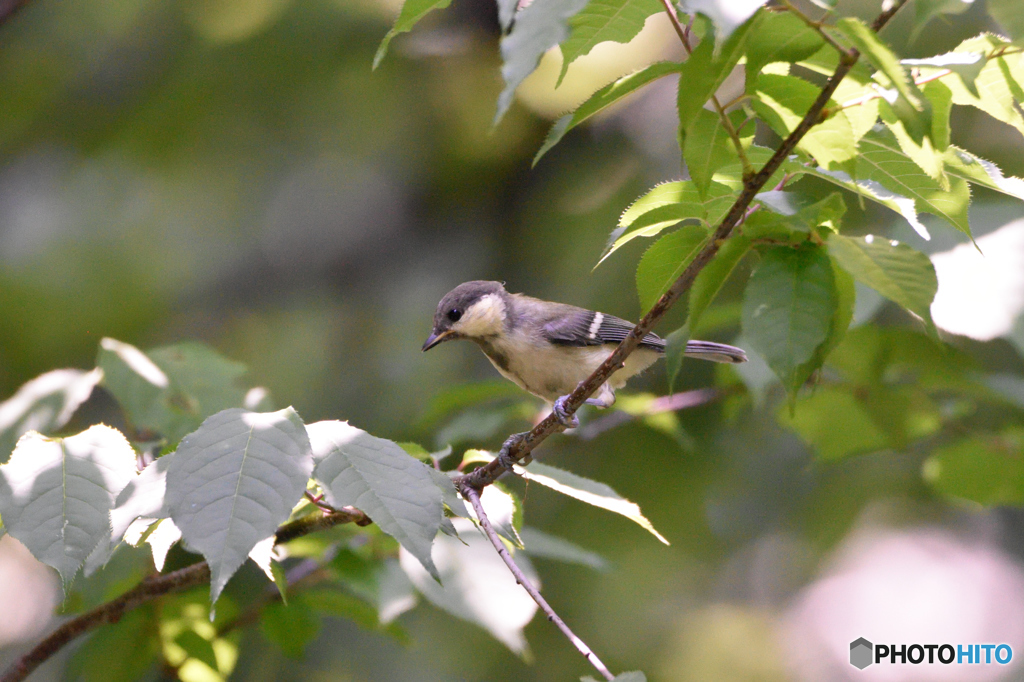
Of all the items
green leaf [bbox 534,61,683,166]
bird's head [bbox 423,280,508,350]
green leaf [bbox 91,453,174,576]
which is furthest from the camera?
bird's head [bbox 423,280,508,350]

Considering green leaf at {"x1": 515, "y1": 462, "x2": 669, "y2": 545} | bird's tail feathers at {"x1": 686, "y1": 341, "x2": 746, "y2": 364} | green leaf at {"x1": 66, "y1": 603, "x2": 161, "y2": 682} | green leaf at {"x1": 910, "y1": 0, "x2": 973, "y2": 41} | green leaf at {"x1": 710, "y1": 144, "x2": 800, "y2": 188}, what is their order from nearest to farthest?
1. green leaf at {"x1": 910, "y1": 0, "x2": 973, "y2": 41}
2. green leaf at {"x1": 710, "y1": 144, "x2": 800, "y2": 188}
3. green leaf at {"x1": 515, "y1": 462, "x2": 669, "y2": 545}
4. green leaf at {"x1": 66, "y1": 603, "x2": 161, "y2": 682}
5. bird's tail feathers at {"x1": 686, "y1": 341, "x2": 746, "y2": 364}

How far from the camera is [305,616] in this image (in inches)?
111

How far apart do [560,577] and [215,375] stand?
321 cm

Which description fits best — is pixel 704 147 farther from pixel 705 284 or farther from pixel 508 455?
pixel 508 455

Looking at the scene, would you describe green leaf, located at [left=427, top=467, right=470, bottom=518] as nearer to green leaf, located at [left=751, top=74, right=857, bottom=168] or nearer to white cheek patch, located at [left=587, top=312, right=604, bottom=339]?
green leaf, located at [left=751, top=74, right=857, bottom=168]

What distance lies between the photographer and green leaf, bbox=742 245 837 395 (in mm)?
1408

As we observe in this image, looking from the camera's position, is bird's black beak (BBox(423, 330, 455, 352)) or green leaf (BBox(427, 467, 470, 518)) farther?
bird's black beak (BBox(423, 330, 455, 352))

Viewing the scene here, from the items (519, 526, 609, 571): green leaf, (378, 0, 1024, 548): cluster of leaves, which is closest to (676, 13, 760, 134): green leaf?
(378, 0, 1024, 548): cluster of leaves

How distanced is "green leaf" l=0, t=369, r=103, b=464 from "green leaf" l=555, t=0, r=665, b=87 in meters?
1.93

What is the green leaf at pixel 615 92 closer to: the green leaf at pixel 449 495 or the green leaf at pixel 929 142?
the green leaf at pixel 929 142

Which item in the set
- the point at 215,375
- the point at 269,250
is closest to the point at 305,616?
the point at 215,375

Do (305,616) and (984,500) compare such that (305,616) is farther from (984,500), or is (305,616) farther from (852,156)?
(984,500)

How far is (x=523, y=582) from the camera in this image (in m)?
1.58

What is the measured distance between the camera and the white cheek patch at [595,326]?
4.04 m
